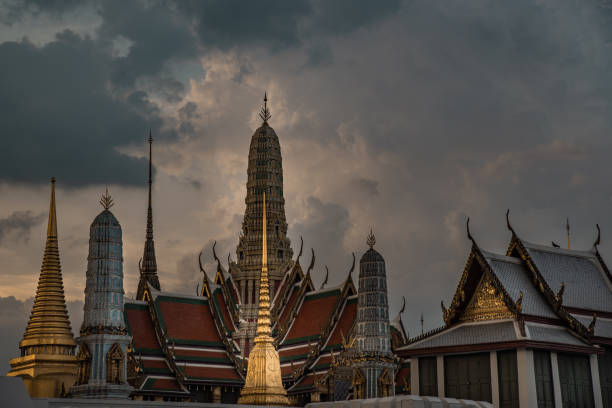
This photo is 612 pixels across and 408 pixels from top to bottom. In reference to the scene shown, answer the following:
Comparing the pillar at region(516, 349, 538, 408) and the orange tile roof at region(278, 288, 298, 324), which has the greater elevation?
the orange tile roof at region(278, 288, 298, 324)

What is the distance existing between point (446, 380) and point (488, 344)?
1975mm

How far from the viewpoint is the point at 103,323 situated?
31.2m

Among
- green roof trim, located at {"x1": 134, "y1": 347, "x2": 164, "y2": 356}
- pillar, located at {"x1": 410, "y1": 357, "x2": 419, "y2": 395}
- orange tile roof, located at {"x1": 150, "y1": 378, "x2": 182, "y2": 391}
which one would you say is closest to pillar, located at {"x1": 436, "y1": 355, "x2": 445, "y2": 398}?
pillar, located at {"x1": 410, "y1": 357, "x2": 419, "y2": 395}

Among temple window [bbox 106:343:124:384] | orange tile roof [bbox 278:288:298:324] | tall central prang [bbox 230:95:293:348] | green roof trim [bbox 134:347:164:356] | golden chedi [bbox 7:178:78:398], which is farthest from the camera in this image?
tall central prang [bbox 230:95:293:348]

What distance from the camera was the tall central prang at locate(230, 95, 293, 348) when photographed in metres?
51.8

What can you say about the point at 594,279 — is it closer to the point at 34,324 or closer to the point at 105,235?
the point at 105,235

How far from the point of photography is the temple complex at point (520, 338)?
30.5m

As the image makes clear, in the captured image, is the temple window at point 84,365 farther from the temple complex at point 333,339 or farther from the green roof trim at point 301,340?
the green roof trim at point 301,340

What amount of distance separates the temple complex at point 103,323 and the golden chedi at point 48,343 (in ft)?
19.9

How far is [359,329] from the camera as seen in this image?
36.5 meters

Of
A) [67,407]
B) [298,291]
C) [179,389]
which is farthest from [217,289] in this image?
[67,407]

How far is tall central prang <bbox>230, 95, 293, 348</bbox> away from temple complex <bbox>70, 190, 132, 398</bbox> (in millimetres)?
19484

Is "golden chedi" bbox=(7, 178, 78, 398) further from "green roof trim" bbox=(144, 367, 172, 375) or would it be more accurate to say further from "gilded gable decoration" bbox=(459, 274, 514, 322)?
"gilded gable decoration" bbox=(459, 274, 514, 322)

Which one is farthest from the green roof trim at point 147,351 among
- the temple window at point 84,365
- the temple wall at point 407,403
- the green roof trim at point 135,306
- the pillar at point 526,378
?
the temple wall at point 407,403
